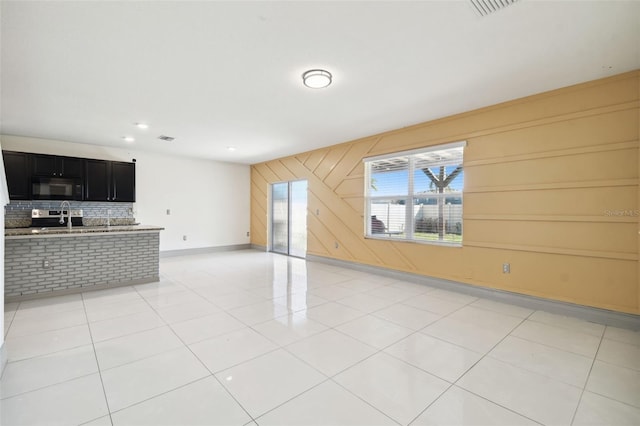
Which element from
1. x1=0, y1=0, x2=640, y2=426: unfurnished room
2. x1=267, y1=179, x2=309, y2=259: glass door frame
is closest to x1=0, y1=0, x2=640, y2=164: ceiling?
x1=0, y1=0, x2=640, y2=426: unfurnished room

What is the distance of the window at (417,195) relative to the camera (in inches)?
171

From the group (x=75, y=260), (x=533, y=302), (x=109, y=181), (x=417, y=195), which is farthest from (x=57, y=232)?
(x=533, y=302)

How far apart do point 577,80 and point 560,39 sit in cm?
108

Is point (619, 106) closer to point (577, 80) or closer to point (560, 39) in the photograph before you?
point (577, 80)

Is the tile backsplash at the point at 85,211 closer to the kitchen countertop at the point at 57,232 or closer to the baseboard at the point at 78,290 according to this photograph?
the kitchen countertop at the point at 57,232

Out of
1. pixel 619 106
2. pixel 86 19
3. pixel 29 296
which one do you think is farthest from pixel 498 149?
pixel 29 296

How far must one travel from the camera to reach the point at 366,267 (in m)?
5.54

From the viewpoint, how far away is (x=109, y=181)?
6.09m

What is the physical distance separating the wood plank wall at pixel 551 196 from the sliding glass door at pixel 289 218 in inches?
117

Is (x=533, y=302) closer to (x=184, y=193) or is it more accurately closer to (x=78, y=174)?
(x=184, y=193)

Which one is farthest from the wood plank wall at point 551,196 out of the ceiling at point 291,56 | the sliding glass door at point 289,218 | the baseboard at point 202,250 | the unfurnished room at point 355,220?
the baseboard at point 202,250

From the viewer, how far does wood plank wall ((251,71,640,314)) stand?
2.98m

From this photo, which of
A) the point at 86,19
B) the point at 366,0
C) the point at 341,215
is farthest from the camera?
the point at 341,215

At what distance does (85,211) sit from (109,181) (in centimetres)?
82
